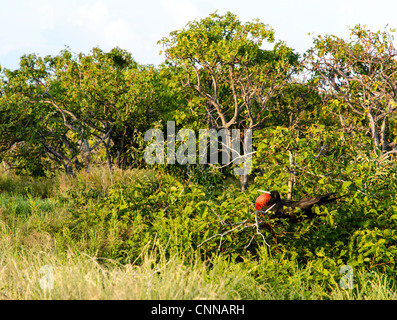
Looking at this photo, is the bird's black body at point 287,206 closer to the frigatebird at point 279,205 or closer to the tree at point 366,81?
the frigatebird at point 279,205

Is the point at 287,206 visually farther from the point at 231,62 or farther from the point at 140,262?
the point at 231,62

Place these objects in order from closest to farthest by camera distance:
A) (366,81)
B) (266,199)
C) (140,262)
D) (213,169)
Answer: (266,199) < (140,262) < (213,169) < (366,81)

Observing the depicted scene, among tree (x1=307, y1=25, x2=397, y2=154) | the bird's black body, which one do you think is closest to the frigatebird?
the bird's black body

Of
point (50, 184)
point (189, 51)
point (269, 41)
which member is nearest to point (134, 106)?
point (189, 51)

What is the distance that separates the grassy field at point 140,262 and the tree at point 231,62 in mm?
5481

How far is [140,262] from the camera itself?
5.86 m

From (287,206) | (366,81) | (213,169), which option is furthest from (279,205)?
(366,81)

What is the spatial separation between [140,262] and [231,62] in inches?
318

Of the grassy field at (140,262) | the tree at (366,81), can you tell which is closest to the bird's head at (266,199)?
the grassy field at (140,262)

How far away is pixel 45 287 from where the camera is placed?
3953 millimetres

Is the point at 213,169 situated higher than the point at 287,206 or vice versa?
the point at 213,169

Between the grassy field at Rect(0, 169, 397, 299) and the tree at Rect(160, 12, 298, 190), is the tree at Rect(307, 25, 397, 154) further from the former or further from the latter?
the grassy field at Rect(0, 169, 397, 299)

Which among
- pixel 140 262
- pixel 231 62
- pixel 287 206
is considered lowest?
pixel 140 262

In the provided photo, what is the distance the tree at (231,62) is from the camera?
12328 millimetres
